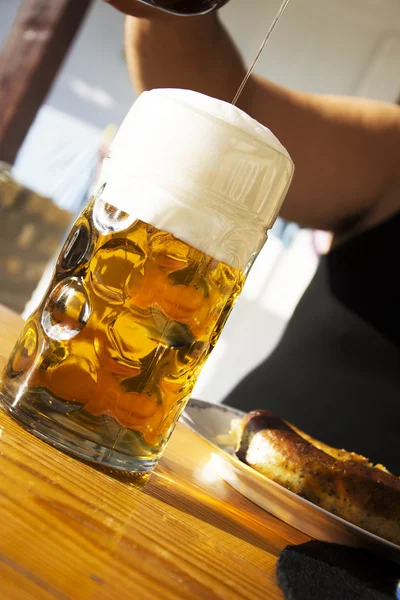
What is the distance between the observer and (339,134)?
139cm

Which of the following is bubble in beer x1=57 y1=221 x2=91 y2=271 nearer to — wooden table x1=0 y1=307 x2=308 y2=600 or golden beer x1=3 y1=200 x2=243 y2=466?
golden beer x1=3 y1=200 x2=243 y2=466

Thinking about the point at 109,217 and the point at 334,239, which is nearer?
the point at 109,217

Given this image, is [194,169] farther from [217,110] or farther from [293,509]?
[293,509]

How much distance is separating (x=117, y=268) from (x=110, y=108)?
6961mm

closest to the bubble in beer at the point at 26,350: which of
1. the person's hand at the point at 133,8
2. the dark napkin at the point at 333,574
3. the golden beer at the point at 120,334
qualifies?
the golden beer at the point at 120,334

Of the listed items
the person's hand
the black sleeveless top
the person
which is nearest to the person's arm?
the person

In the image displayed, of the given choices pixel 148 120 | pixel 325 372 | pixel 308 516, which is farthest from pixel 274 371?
pixel 148 120

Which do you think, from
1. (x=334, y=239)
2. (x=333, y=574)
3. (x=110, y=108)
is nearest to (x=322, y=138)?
(x=334, y=239)

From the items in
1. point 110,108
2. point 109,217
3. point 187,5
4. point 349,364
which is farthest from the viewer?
point 110,108

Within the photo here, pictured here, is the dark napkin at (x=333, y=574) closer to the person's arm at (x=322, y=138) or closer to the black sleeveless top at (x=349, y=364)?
the black sleeveless top at (x=349, y=364)

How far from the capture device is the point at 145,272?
0.39 meters

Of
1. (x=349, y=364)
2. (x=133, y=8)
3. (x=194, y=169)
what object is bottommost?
(x=349, y=364)

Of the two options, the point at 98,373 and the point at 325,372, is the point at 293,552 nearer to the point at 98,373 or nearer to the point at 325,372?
the point at 98,373

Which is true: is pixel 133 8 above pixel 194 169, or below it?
above
